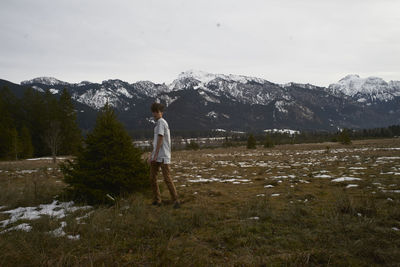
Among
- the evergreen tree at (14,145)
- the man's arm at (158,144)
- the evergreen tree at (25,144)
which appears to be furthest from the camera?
the evergreen tree at (25,144)

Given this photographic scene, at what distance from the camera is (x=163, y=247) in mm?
2830

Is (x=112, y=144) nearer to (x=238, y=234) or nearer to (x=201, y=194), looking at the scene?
(x=201, y=194)

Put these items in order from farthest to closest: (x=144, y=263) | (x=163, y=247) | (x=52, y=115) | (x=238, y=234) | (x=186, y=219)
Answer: (x=52, y=115) < (x=186, y=219) < (x=238, y=234) < (x=163, y=247) < (x=144, y=263)

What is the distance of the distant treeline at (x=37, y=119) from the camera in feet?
133

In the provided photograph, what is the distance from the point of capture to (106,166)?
19.4 feet

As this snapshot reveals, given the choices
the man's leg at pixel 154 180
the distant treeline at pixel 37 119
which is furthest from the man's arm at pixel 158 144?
the distant treeline at pixel 37 119

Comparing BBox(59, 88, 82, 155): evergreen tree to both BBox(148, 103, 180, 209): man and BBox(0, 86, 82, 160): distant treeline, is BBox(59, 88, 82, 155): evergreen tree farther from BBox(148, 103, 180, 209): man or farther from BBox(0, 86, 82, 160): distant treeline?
BBox(148, 103, 180, 209): man

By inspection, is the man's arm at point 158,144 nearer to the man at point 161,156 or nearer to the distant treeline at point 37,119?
the man at point 161,156

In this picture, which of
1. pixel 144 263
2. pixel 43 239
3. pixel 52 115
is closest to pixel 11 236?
pixel 43 239

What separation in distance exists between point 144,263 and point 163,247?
0.30m

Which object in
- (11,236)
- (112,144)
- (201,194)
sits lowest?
(201,194)

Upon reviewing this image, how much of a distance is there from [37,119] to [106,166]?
53.9 meters

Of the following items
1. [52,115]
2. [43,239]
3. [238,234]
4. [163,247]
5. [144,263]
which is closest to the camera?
[144,263]

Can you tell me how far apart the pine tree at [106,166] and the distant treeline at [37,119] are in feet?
127
